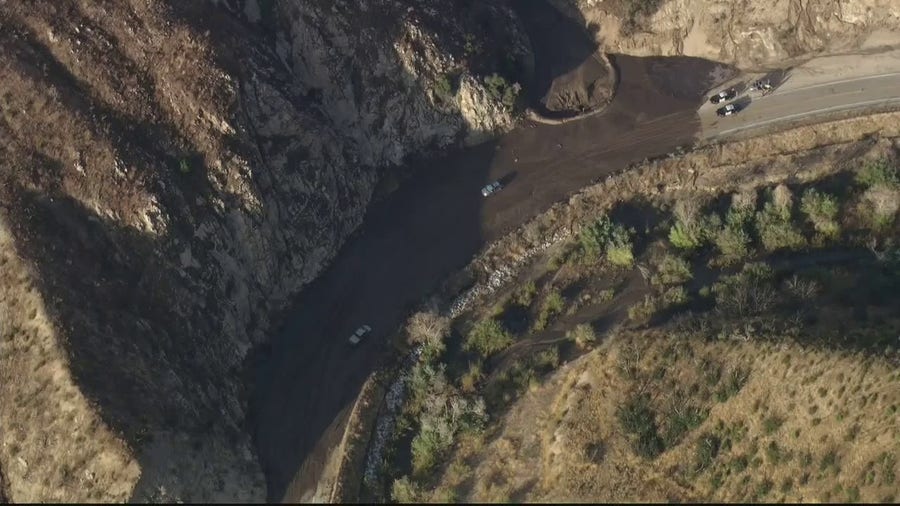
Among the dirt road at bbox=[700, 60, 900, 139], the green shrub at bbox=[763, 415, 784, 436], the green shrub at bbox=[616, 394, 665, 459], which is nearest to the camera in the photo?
the green shrub at bbox=[763, 415, 784, 436]

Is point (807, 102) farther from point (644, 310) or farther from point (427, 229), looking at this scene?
point (427, 229)

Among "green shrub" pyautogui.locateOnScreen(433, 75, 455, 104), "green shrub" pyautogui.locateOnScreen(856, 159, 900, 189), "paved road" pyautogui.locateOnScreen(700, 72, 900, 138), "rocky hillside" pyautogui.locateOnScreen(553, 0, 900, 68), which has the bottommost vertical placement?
"green shrub" pyautogui.locateOnScreen(856, 159, 900, 189)

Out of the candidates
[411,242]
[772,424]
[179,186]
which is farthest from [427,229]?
[772,424]

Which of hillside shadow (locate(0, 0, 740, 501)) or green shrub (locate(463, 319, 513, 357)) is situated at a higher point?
hillside shadow (locate(0, 0, 740, 501))

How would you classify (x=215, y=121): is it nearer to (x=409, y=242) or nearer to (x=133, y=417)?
(x=409, y=242)

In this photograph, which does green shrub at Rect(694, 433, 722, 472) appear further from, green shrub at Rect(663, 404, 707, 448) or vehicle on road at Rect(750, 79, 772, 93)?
vehicle on road at Rect(750, 79, 772, 93)

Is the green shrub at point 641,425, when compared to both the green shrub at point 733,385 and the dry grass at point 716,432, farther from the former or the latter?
the green shrub at point 733,385

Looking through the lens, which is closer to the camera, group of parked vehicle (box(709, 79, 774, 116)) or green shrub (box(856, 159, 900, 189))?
green shrub (box(856, 159, 900, 189))

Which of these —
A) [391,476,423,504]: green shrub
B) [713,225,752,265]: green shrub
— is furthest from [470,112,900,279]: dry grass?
[391,476,423,504]: green shrub
